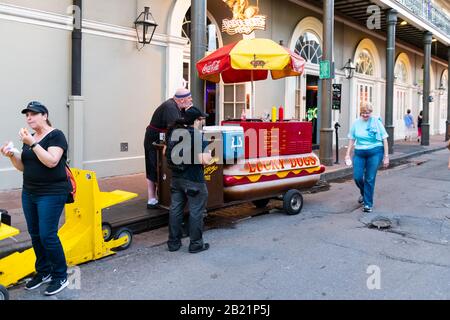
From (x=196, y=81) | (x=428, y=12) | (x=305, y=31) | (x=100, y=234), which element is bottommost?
(x=100, y=234)

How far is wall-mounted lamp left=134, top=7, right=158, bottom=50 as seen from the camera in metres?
9.14

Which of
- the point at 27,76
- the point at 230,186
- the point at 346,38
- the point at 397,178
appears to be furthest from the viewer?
the point at 346,38

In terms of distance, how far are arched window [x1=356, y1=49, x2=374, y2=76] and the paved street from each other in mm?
12792

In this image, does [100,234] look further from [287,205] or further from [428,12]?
[428,12]

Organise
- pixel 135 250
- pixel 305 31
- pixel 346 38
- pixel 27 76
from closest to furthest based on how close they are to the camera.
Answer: pixel 135 250
pixel 27 76
pixel 305 31
pixel 346 38

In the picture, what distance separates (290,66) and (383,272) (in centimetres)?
393

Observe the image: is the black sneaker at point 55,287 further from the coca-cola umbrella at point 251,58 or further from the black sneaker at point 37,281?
the coca-cola umbrella at point 251,58

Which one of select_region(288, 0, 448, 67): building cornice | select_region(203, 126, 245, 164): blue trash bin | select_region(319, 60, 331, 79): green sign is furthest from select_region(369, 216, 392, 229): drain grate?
select_region(288, 0, 448, 67): building cornice

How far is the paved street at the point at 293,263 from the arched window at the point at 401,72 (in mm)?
18011

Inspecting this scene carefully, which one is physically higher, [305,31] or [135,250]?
[305,31]

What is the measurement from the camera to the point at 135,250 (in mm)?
5168

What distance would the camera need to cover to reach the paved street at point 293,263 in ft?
12.7

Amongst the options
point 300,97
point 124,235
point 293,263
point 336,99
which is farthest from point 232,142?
point 300,97
